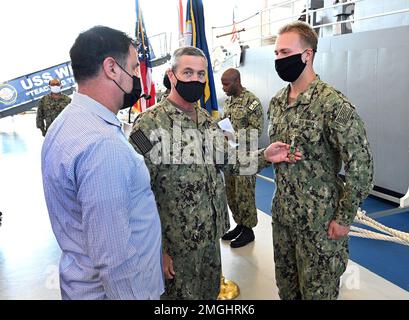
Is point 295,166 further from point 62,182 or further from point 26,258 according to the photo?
point 26,258

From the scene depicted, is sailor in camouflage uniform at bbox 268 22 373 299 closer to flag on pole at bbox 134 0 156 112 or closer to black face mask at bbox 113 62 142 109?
black face mask at bbox 113 62 142 109

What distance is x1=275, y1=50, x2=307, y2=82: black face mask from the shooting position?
1737mm

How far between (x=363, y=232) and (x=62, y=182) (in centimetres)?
321

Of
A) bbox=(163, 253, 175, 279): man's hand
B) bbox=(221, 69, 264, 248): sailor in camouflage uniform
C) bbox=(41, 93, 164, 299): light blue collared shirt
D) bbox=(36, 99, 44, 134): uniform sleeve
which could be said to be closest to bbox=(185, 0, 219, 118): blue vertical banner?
bbox=(221, 69, 264, 248): sailor in camouflage uniform

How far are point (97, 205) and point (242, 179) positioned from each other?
2467 mm

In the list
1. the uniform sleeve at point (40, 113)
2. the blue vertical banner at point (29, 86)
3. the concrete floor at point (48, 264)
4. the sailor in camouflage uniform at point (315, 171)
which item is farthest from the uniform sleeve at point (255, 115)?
the blue vertical banner at point (29, 86)

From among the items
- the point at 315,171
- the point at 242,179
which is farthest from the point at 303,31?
the point at 242,179

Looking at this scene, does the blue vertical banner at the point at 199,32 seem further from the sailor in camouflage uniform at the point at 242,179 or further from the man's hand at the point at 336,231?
the man's hand at the point at 336,231

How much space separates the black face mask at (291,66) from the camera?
1.74m

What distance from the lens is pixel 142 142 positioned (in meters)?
1.67

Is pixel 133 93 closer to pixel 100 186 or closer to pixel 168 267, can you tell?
pixel 100 186

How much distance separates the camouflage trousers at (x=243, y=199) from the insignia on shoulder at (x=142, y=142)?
70.4 inches

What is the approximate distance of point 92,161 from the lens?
3.12 feet
